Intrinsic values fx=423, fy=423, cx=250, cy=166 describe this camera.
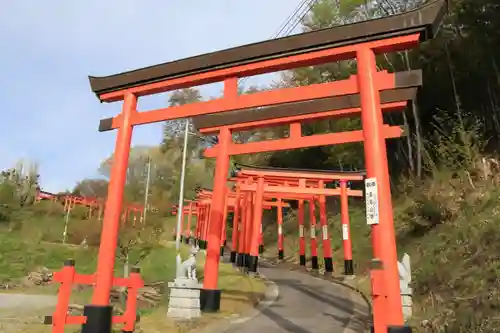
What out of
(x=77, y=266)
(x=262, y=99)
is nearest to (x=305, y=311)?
(x=262, y=99)

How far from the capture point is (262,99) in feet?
19.7

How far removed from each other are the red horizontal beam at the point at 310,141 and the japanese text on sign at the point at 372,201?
2049mm

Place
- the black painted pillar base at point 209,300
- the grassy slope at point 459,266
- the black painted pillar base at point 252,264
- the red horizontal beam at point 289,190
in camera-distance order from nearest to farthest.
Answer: the grassy slope at point 459,266, the black painted pillar base at point 209,300, the black painted pillar base at point 252,264, the red horizontal beam at point 289,190

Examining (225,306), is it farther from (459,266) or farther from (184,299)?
(459,266)

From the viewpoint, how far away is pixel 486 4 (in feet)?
47.6

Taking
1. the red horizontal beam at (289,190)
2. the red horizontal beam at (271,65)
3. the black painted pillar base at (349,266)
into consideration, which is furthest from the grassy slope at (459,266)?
the red horizontal beam at (289,190)

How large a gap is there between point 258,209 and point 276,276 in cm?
296

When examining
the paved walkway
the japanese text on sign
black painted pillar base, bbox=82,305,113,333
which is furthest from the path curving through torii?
the japanese text on sign

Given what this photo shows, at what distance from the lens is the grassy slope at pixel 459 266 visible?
5.47m

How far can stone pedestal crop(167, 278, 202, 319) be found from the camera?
795cm

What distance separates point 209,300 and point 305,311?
7.11 feet

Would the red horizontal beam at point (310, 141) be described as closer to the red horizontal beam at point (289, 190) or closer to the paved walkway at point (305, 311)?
the paved walkway at point (305, 311)

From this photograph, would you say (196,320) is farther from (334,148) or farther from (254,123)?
(334,148)

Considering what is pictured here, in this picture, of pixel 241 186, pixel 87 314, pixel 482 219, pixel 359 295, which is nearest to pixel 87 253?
pixel 241 186
